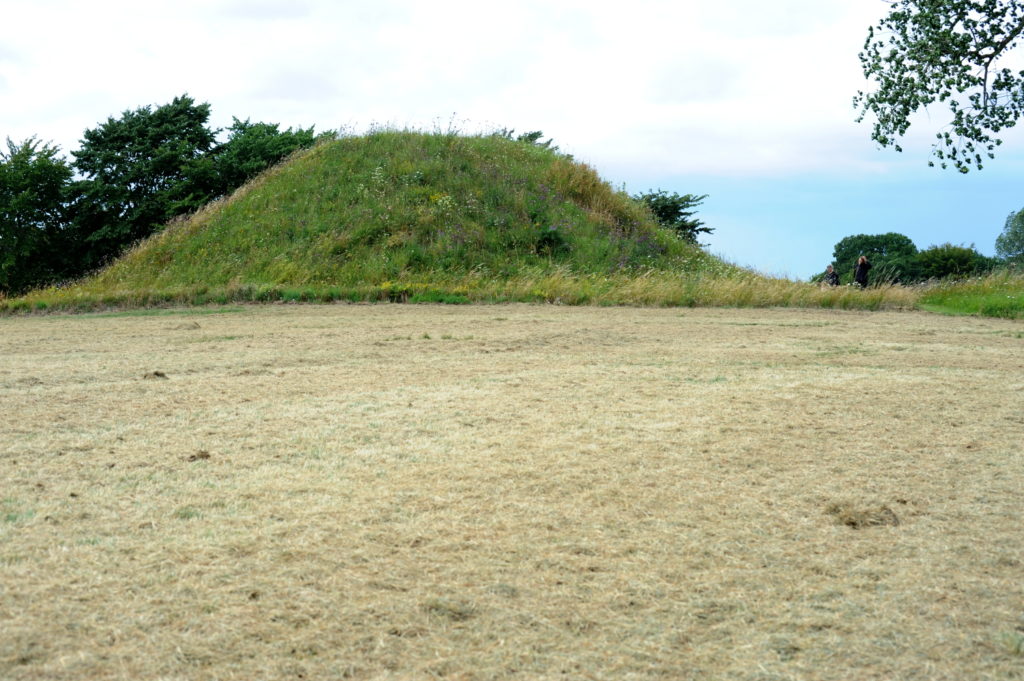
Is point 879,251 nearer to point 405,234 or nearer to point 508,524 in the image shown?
point 405,234

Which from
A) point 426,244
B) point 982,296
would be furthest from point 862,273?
point 426,244

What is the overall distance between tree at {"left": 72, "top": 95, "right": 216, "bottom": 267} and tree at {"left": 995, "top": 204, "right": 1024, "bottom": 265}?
37.9 metres

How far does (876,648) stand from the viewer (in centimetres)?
334

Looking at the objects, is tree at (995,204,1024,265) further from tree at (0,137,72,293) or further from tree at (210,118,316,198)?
tree at (0,137,72,293)

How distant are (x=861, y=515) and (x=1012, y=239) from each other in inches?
1904

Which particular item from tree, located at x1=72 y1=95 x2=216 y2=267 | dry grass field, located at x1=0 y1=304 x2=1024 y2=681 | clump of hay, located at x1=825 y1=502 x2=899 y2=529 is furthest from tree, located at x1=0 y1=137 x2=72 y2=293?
clump of hay, located at x1=825 y1=502 x2=899 y2=529

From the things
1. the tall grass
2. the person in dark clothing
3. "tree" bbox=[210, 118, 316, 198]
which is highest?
"tree" bbox=[210, 118, 316, 198]

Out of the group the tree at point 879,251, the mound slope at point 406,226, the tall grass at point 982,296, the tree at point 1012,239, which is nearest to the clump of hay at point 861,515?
the tall grass at point 982,296

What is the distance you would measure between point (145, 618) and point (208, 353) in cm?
737

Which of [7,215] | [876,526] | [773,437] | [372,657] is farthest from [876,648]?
[7,215]

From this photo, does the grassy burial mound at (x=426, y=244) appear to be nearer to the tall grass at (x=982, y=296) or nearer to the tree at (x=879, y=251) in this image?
the tall grass at (x=982, y=296)

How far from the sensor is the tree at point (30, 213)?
26.5 metres

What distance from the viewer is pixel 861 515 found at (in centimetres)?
470

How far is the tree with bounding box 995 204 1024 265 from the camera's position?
4594 centimetres
